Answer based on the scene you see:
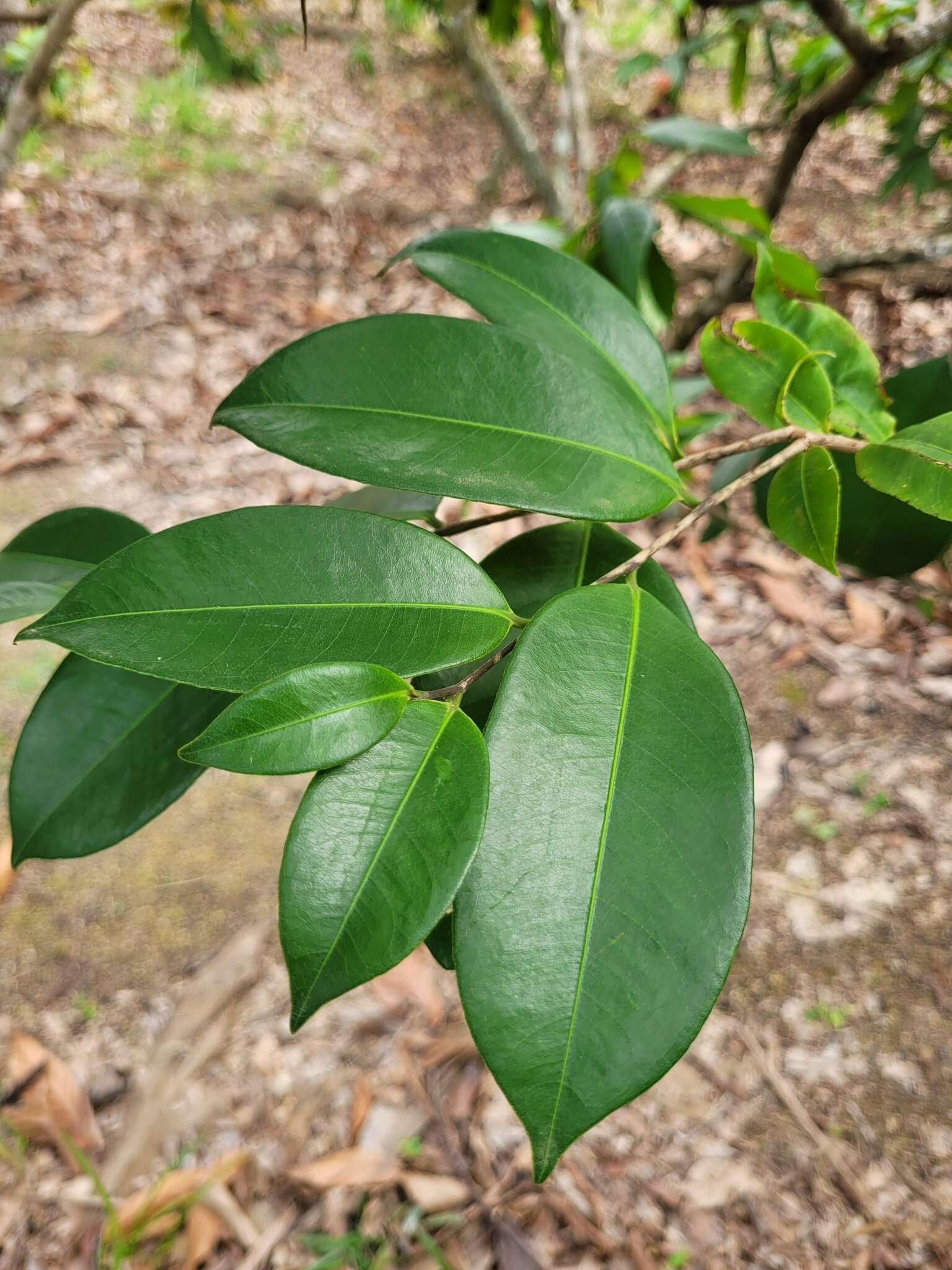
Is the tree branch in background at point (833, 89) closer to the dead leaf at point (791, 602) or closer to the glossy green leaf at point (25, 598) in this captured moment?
the dead leaf at point (791, 602)

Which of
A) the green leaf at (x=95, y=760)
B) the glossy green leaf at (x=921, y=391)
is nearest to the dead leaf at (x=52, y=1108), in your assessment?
the green leaf at (x=95, y=760)

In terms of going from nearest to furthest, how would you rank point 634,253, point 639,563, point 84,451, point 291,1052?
point 639,563 < point 634,253 < point 291,1052 < point 84,451

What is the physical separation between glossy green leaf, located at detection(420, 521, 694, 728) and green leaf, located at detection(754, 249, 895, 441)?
19 centimetres

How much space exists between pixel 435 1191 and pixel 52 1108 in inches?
23.9

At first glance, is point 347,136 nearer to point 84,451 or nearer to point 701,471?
point 84,451

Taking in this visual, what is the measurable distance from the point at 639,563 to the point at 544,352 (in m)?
0.14

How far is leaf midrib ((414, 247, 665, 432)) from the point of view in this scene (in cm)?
62

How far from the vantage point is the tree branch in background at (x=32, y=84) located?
37.5 inches

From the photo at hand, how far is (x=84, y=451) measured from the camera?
7.97 feet

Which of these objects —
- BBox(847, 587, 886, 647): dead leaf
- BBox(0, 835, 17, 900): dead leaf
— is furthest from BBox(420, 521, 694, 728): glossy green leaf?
BBox(847, 587, 886, 647): dead leaf

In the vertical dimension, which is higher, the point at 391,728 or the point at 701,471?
the point at 391,728

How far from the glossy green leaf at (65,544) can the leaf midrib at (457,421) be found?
18 centimetres

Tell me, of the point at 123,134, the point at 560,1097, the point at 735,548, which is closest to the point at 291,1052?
the point at 560,1097

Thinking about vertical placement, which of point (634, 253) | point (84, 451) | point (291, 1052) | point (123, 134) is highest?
point (123, 134)
